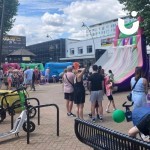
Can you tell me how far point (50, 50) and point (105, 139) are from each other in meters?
71.9

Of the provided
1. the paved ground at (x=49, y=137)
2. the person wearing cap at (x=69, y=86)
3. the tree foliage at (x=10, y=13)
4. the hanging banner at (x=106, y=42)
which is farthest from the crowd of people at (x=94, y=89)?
the hanging banner at (x=106, y=42)

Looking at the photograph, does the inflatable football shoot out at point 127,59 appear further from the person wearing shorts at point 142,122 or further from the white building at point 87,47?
the white building at point 87,47

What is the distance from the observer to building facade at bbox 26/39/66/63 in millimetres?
70250

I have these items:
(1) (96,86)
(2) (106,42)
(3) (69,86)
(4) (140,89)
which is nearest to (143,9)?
(3) (69,86)

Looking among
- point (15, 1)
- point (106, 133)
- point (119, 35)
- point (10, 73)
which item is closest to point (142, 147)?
point (106, 133)

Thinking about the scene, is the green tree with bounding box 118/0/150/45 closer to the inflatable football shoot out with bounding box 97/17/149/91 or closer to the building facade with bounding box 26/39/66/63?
the inflatable football shoot out with bounding box 97/17/149/91

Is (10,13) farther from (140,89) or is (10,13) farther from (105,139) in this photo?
(105,139)

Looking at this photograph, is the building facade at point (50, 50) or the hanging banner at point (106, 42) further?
the building facade at point (50, 50)

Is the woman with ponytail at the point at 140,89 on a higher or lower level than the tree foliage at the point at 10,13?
lower

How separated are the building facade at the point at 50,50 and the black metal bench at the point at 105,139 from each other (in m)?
63.8

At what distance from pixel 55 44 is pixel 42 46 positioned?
296 inches

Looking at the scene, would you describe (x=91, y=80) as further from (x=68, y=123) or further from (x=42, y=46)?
(x=42, y=46)

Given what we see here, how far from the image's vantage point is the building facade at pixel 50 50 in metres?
70.2

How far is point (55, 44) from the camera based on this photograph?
2884 inches
